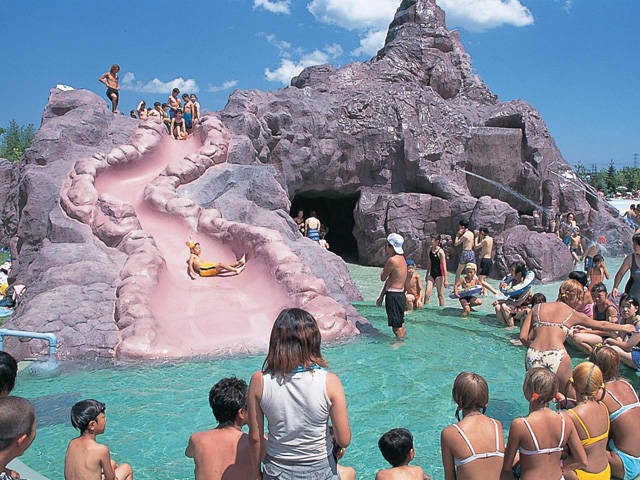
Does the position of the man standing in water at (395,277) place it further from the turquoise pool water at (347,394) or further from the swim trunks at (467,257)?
the swim trunks at (467,257)

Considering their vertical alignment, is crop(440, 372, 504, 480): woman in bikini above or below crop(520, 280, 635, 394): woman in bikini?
below

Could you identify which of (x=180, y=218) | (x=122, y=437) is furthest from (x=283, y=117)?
(x=122, y=437)

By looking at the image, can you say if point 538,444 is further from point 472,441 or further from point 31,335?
point 31,335

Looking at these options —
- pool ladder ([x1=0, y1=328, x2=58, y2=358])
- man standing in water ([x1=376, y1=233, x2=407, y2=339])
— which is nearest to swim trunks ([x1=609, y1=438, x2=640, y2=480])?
man standing in water ([x1=376, y1=233, x2=407, y2=339])

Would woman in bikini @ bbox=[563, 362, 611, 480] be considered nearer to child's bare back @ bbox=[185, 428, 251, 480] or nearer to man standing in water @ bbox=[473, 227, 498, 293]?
child's bare back @ bbox=[185, 428, 251, 480]

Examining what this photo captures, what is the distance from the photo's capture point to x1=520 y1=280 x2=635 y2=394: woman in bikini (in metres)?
4.04

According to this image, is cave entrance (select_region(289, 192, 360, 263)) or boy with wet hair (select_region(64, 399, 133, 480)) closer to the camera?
boy with wet hair (select_region(64, 399, 133, 480))

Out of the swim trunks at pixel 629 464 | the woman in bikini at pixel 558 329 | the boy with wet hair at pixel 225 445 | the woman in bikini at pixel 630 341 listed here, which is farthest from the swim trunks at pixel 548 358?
the boy with wet hair at pixel 225 445

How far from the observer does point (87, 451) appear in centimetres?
267

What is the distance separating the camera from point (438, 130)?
15102 millimetres

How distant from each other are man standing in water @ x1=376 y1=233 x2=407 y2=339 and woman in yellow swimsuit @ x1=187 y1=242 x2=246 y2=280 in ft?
8.18

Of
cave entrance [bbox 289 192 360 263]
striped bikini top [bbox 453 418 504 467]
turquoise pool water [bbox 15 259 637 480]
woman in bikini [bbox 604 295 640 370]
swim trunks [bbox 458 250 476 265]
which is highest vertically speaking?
cave entrance [bbox 289 192 360 263]

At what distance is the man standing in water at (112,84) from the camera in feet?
41.4

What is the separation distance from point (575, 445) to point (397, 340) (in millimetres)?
4073
